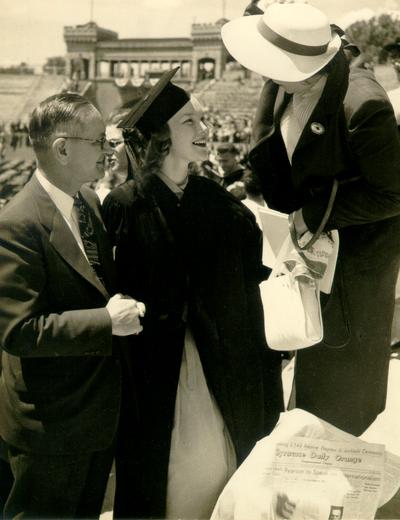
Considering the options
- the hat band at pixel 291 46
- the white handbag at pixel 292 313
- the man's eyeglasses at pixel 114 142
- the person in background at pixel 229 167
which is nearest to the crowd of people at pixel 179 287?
the hat band at pixel 291 46

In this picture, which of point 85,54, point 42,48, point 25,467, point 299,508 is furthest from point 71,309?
point 85,54

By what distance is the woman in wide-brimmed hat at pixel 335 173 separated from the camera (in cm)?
204

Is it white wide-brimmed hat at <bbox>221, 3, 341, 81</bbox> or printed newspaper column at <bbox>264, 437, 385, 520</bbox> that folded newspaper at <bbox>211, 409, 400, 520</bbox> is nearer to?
printed newspaper column at <bbox>264, 437, 385, 520</bbox>

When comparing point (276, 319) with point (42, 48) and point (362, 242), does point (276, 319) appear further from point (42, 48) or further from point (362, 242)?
point (42, 48)

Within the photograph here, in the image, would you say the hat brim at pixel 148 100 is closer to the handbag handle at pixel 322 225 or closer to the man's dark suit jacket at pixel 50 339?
the man's dark suit jacket at pixel 50 339

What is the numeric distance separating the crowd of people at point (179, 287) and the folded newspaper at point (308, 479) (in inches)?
3.1

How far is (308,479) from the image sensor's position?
221 centimetres

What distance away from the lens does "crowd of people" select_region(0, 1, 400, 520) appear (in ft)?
6.61

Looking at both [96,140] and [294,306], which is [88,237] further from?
[294,306]

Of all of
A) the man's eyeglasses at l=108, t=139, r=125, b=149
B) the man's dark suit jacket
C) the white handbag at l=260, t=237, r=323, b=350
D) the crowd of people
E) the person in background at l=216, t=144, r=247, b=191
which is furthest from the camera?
the person in background at l=216, t=144, r=247, b=191

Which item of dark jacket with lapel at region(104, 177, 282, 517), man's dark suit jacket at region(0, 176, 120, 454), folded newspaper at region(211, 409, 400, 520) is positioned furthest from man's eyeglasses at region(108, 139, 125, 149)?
folded newspaper at region(211, 409, 400, 520)

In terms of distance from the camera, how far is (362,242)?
7.60 ft

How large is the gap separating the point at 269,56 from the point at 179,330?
1.09m

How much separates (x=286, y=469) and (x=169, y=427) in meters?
0.51
